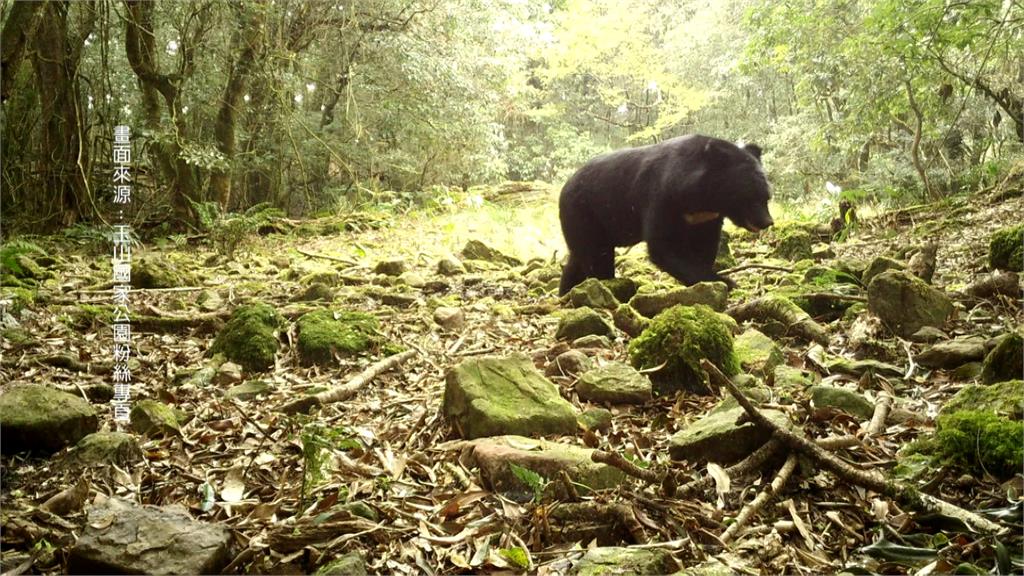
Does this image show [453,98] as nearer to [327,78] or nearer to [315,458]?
[327,78]

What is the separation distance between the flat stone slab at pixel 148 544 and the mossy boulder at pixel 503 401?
72 centimetres

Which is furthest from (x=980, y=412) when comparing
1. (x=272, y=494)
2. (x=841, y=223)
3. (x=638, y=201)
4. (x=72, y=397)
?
(x=841, y=223)

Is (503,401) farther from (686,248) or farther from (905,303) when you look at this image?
(686,248)

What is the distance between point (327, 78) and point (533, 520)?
5.55 meters

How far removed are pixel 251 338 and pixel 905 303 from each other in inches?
104

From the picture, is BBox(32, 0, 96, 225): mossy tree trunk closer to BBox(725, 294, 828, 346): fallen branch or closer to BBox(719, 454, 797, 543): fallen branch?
BBox(725, 294, 828, 346): fallen branch

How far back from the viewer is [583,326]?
2688 millimetres

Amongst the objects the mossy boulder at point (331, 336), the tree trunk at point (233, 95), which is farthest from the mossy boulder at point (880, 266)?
the tree trunk at point (233, 95)

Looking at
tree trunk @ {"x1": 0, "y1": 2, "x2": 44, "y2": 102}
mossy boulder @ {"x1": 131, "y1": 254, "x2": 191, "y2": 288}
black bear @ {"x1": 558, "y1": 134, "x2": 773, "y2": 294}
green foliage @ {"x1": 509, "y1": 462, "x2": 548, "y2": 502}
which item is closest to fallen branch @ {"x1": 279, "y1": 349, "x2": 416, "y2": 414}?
green foliage @ {"x1": 509, "y1": 462, "x2": 548, "y2": 502}

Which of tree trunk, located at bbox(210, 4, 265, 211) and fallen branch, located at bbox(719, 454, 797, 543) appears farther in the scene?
tree trunk, located at bbox(210, 4, 265, 211)

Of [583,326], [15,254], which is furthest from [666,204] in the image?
[15,254]

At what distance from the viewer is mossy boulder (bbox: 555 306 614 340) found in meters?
2.68

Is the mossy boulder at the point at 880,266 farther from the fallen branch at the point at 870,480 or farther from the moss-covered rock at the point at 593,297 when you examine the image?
the fallen branch at the point at 870,480

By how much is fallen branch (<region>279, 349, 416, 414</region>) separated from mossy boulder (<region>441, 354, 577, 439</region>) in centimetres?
40
